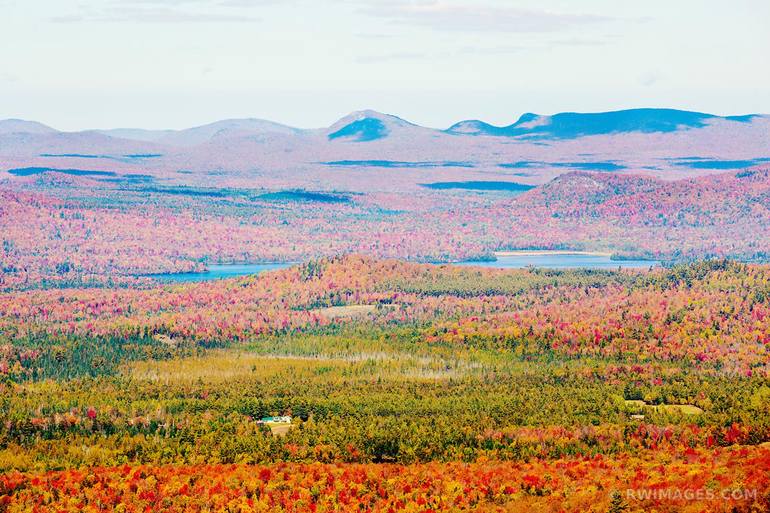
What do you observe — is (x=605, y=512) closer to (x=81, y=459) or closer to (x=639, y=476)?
(x=639, y=476)

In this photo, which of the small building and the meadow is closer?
the meadow

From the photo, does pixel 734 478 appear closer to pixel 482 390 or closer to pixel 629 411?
pixel 629 411

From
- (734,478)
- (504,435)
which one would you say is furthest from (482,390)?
(734,478)

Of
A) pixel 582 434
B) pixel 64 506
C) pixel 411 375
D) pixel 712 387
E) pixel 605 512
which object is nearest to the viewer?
pixel 605 512

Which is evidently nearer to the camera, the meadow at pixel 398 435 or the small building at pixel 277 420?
the meadow at pixel 398 435

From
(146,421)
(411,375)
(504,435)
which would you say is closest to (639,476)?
(504,435)

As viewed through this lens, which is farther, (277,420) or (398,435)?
(277,420)

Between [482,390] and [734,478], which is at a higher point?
[734,478]

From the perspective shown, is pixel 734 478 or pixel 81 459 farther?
pixel 81 459

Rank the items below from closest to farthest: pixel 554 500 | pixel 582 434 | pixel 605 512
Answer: pixel 605 512, pixel 554 500, pixel 582 434

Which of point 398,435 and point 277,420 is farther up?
point 398,435
